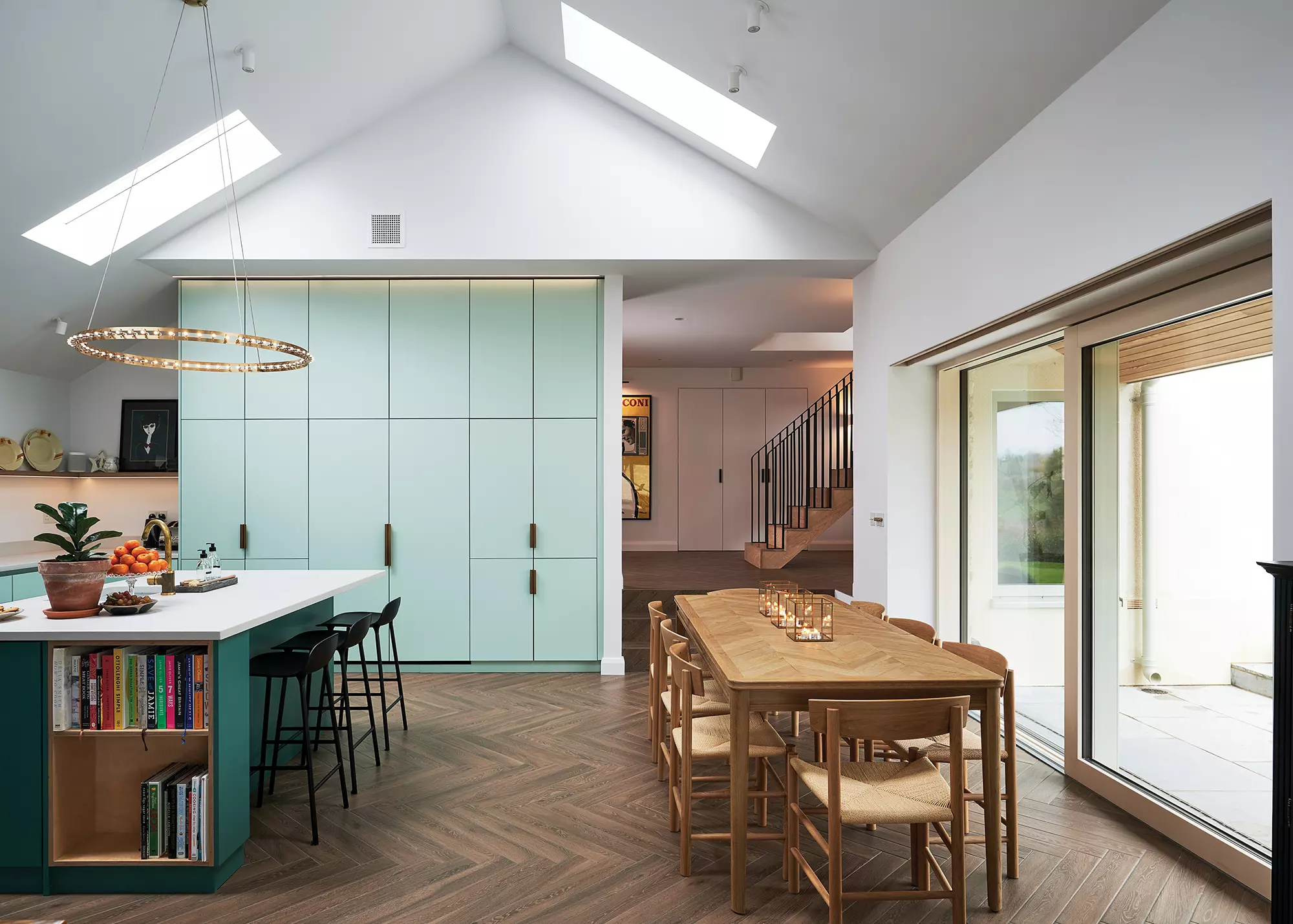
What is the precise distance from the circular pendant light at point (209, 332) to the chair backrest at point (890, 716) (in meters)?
3.00

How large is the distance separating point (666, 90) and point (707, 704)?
401 centimetres

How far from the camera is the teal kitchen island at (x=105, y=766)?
8.67 feet

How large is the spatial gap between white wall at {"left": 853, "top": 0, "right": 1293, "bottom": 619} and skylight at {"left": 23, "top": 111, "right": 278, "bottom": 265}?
4487 mm

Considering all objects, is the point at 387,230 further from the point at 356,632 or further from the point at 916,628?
the point at 916,628

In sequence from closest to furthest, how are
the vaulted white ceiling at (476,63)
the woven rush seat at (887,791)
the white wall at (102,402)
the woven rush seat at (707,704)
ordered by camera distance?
the woven rush seat at (887,791), the woven rush seat at (707,704), the vaulted white ceiling at (476,63), the white wall at (102,402)

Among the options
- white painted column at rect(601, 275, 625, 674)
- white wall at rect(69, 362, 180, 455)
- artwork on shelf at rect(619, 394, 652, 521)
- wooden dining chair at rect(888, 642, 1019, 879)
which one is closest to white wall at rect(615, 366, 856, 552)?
artwork on shelf at rect(619, 394, 652, 521)

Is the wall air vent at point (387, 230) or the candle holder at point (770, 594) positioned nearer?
the candle holder at point (770, 594)

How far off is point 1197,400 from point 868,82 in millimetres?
2102

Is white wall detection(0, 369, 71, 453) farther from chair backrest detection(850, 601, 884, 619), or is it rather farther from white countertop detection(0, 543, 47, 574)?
chair backrest detection(850, 601, 884, 619)

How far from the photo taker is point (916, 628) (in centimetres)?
367

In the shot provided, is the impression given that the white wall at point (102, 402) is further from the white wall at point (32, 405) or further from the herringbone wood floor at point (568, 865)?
the herringbone wood floor at point (568, 865)

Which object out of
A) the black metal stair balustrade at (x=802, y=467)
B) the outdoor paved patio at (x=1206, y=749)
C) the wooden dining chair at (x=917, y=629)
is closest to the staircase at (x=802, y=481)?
the black metal stair balustrade at (x=802, y=467)

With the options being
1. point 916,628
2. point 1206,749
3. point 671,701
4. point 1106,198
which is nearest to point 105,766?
point 671,701

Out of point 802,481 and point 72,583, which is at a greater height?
point 802,481
